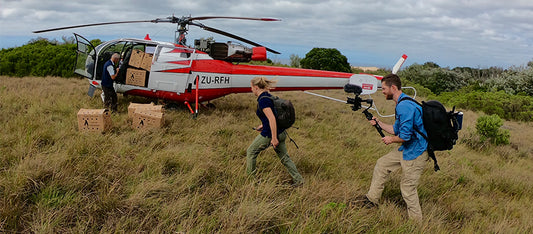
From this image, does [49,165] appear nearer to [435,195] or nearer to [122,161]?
[122,161]

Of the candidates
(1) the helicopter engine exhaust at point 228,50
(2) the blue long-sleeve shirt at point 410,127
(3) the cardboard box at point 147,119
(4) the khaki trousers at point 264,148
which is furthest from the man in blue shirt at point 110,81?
(2) the blue long-sleeve shirt at point 410,127

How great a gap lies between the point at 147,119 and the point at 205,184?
274 cm

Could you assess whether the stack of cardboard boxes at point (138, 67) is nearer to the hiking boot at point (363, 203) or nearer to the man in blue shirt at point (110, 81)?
the man in blue shirt at point (110, 81)

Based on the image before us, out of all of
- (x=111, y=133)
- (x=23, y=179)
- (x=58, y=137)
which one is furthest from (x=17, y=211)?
(x=111, y=133)

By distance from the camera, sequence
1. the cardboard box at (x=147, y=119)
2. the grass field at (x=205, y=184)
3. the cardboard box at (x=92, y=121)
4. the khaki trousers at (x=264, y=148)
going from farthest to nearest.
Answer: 1. the cardboard box at (x=147, y=119)
2. the cardboard box at (x=92, y=121)
3. the khaki trousers at (x=264, y=148)
4. the grass field at (x=205, y=184)

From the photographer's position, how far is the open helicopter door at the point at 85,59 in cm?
745

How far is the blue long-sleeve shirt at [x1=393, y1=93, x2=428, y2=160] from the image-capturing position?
3268mm

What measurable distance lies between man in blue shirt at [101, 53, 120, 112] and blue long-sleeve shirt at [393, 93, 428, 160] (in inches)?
239

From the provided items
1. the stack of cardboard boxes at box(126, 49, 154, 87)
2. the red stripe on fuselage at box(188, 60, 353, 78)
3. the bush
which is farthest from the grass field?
the bush

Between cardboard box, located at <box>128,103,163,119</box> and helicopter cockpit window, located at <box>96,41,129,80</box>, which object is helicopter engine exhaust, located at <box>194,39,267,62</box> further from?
cardboard box, located at <box>128,103,163,119</box>

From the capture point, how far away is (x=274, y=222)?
3.13m

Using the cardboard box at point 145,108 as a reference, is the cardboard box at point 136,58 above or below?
above

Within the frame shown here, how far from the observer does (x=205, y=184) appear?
3852mm

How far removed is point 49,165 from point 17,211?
883mm
